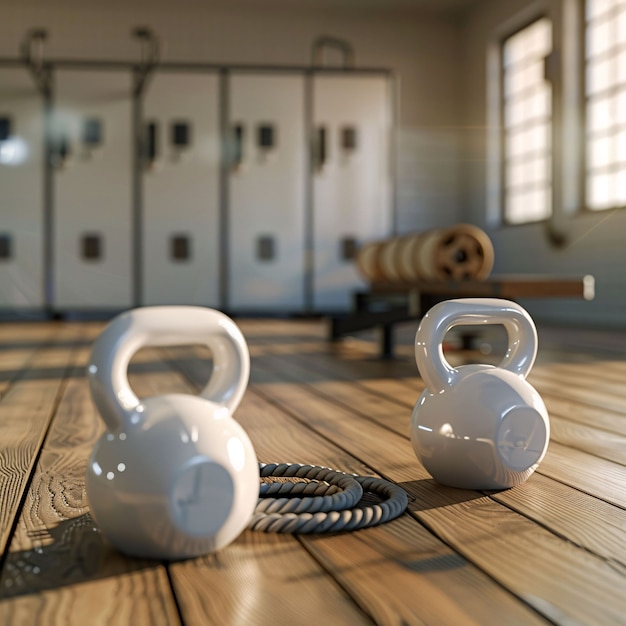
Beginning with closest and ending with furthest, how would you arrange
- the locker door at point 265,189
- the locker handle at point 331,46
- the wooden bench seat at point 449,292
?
the wooden bench seat at point 449,292 → the locker door at point 265,189 → the locker handle at point 331,46

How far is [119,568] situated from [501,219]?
630 cm

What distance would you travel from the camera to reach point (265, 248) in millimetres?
6406

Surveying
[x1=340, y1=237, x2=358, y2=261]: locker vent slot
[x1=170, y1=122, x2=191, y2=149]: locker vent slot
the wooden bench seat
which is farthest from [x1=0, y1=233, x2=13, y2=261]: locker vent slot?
the wooden bench seat

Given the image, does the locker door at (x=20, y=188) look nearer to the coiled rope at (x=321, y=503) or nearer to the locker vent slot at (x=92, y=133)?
the locker vent slot at (x=92, y=133)

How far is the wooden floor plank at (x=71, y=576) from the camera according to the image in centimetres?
72

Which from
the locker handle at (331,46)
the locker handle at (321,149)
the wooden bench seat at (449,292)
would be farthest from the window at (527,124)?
the wooden bench seat at (449,292)

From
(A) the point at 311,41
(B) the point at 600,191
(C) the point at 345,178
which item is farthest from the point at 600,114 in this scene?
(A) the point at 311,41

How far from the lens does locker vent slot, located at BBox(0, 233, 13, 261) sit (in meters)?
6.13

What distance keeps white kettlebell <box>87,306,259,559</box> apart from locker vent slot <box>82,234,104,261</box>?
18.2 ft

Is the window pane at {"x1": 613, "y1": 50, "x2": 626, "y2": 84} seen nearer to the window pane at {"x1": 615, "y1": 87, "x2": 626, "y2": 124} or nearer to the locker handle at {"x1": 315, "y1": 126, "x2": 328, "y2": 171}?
the window pane at {"x1": 615, "y1": 87, "x2": 626, "y2": 124}

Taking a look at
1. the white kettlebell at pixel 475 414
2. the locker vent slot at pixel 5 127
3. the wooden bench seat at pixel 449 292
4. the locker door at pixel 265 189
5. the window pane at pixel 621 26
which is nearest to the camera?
the white kettlebell at pixel 475 414

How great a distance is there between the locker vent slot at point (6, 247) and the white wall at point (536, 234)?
11.9 ft

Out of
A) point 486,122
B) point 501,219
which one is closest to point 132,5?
point 486,122

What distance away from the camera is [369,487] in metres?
1.15
